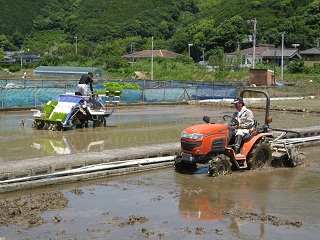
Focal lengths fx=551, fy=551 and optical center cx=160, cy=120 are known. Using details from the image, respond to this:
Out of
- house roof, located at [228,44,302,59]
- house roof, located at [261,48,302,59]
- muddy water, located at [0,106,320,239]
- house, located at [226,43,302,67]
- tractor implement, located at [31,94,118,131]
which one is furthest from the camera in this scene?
house roof, located at [228,44,302,59]

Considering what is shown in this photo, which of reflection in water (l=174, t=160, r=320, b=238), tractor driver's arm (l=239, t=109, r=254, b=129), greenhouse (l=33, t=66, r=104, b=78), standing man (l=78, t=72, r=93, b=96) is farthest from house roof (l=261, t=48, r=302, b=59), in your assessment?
reflection in water (l=174, t=160, r=320, b=238)

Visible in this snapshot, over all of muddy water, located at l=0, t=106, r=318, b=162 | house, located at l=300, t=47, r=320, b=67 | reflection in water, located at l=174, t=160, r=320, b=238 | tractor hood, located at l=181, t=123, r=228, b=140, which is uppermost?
house, located at l=300, t=47, r=320, b=67

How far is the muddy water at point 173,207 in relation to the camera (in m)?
8.23

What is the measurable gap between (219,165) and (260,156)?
5.20 ft

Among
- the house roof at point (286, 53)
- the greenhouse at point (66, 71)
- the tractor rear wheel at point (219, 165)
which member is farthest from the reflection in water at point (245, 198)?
the house roof at point (286, 53)

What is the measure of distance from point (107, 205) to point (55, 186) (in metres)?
1.80

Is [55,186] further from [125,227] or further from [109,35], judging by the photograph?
[109,35]

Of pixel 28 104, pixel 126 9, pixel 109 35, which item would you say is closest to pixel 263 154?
pixel 28 104

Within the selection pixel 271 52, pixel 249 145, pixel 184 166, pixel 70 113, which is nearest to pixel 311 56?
pixel 271 52

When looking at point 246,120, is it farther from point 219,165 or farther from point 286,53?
point 286,53

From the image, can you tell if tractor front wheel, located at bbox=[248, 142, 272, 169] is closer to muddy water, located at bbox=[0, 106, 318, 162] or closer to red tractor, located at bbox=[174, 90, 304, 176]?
red tractor, located at bbox=[174, 90, 304, 176]

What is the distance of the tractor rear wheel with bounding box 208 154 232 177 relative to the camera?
1176 centimetres

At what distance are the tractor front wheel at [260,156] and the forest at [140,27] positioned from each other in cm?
6645

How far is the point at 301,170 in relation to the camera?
13.4 m
